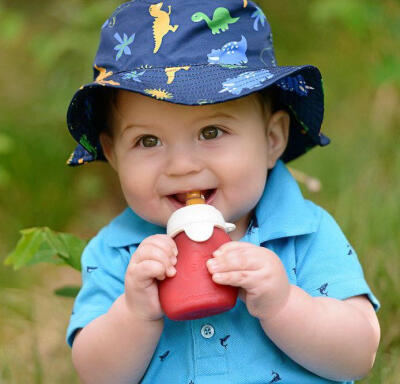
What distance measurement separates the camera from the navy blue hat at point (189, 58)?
5.56 ft

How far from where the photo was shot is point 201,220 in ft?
5.35

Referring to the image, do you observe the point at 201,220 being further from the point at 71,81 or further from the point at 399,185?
the point at 71,81

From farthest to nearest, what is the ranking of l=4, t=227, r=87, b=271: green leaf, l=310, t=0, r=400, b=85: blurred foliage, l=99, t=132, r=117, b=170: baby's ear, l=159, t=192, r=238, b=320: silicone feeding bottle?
l=310, t=0, r=400, b=85: blurred foliage, l=4, t=227, r=87, b=271: green leaf, l=99, t=132, r=117, b=170: baby's ear, l=159, t=192, r=238, b=320: silicone feeding bottle

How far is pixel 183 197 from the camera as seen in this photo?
1.83m

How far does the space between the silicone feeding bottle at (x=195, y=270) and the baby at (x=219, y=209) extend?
3cm

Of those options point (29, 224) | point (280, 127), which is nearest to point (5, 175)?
point (29, 224)

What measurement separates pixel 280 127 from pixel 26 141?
6.66 feet

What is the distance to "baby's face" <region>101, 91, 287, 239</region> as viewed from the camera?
69.1 inches

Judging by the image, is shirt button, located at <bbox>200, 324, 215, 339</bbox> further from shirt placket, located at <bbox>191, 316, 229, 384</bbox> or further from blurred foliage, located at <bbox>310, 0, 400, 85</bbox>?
blurred foliage, located at <bbox>310, 0, 400, 85</bbox>

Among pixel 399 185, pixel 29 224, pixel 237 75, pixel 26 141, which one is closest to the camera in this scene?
pixel 237 75

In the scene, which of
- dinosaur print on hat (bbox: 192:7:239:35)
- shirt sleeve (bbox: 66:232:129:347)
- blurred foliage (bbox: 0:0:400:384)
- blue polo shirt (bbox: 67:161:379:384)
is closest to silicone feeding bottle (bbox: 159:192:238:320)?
blue polo shirt (bbox: 67:161:379:384)

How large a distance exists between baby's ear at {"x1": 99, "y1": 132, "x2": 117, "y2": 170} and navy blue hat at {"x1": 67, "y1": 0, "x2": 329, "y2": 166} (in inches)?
3.1

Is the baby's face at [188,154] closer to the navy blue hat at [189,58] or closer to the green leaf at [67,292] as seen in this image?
the navy blue hat at [189,58]

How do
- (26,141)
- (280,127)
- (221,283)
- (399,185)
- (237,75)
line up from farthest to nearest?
(26,141)
(399,185)
(280,127)
(237,75)
(221,283)
